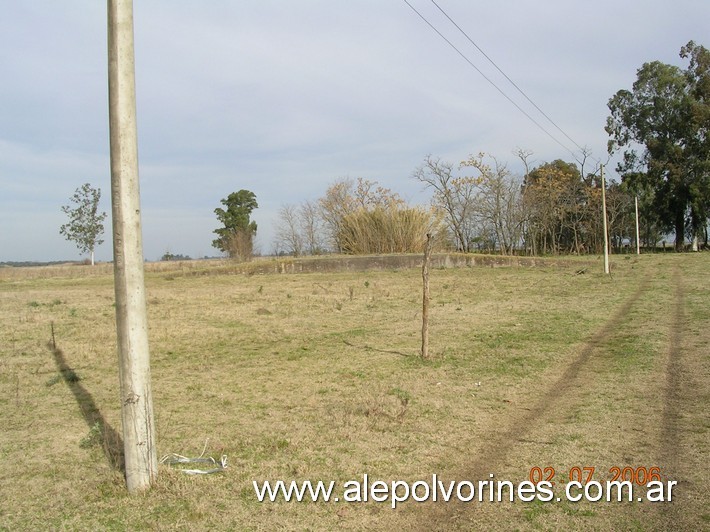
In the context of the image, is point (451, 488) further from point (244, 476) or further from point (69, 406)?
point (69, 406)

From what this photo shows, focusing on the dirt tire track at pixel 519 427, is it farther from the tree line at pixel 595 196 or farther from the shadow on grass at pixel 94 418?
the tree line at pixel 595 196

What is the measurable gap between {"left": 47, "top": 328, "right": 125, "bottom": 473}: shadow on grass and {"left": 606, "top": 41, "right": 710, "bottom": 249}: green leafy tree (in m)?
41.1

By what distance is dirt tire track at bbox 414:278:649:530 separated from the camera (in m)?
3.74

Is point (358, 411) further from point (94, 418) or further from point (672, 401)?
point (672, 401)

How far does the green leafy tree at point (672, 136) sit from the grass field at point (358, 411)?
31.7 meters

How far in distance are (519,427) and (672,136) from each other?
43721 millimetres

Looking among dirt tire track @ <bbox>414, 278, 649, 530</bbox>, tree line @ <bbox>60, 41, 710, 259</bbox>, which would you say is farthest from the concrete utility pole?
tree line @ <bbox>60, 41, 710, 259</bbox>

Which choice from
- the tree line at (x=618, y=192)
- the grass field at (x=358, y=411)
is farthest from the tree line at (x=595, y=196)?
the grass field at (x=358, y=411)

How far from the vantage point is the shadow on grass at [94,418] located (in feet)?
15.4

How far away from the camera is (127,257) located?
3.98m

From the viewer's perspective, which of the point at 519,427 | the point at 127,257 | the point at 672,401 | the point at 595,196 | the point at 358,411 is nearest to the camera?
the point at 127,257

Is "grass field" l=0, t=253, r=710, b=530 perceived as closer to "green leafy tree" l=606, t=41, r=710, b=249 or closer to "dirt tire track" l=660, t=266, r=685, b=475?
"dirt tire track" l=660, t=266, r=685, b=475

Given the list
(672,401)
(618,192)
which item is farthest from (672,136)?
(672,401)

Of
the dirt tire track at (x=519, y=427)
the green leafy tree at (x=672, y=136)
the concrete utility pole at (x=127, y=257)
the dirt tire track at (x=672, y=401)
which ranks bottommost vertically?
the dirt tire track at (x=519, y=427)
